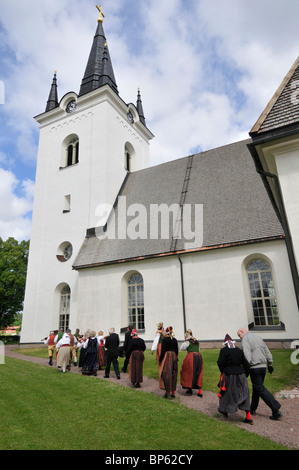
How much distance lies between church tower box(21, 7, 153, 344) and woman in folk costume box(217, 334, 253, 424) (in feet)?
48.7

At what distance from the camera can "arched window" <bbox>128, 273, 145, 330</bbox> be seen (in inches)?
664

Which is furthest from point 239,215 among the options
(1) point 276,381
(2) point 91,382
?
(2) point 91,382

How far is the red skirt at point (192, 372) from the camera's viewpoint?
754 centimetres

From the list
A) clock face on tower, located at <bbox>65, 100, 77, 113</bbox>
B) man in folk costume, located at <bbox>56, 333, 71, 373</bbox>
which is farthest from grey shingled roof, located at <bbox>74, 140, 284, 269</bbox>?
clock face on tower, located at <bbox>65, 100, 77, 113</bbox>

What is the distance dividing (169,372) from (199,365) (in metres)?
0.91

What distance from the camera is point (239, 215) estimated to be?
51.0 ft

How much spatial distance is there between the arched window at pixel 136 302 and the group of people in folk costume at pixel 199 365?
537 cm

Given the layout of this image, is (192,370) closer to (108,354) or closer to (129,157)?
(108,354)

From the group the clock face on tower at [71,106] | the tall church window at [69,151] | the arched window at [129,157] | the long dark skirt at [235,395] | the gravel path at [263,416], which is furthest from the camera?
the arched window at [129,157]

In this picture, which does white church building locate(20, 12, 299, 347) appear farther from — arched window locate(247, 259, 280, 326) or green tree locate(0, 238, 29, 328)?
green tree locate(0, 238, 29, 328)

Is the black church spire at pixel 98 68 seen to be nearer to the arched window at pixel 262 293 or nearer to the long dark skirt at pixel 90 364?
the arched window at pixel 262 293

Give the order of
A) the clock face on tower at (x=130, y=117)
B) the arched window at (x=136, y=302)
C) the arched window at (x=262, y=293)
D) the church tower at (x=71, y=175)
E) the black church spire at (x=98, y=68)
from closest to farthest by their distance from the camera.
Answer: the arched window at (x=262, y=293) → the arched window at (x=136, y=302) → the church tower at (x=71, y=175) → the black church spire at (x=98, y=68) → the clock face on tower at (x=130, y=117)

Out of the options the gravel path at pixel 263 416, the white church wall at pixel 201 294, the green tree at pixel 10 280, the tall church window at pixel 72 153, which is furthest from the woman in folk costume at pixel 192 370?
the green tree at pixel 10 280

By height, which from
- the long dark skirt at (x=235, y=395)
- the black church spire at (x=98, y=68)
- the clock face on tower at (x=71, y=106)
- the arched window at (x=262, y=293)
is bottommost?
the long dark skirt at (x=235, y=395)
